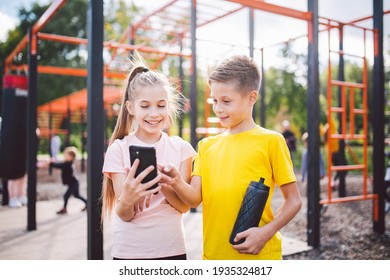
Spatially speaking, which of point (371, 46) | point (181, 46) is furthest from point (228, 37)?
point (371, 46)

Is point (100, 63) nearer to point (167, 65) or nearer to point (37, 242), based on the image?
point (37, 242)

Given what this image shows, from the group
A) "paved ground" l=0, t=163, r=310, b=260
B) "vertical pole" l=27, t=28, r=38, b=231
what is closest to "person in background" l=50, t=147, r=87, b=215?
"paved ground" l=0, t=163, r=310, b=260

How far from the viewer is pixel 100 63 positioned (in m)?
1.94

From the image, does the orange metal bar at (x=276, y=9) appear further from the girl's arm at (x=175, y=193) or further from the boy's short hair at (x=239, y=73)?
the girl's arm at (x=175, y=193)

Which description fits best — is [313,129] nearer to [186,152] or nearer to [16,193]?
[186,152]

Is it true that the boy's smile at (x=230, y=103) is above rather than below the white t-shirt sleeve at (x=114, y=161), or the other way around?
above

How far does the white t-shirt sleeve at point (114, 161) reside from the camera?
1286 mm

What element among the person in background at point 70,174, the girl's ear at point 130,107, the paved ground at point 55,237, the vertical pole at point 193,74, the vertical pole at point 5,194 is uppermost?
the vertical pole at point 193,74

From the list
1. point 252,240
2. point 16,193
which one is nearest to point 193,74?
point 16,193

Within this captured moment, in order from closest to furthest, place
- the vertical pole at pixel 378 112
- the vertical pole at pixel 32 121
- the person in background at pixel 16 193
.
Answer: the vertical pole at pixel 32 121
the vertical pole at pixel 378 112
the person in background at pixel 16 193

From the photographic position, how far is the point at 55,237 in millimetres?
3324

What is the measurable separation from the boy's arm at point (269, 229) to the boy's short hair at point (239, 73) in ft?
1.21

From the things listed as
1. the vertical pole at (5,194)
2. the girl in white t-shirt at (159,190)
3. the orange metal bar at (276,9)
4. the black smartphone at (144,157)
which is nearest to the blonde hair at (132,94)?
the girl in white t-shirt at (159,190)
